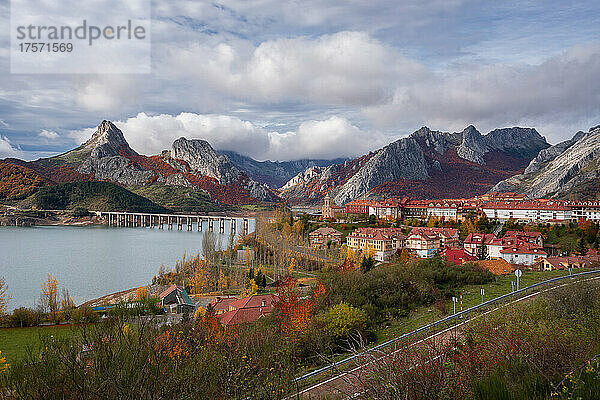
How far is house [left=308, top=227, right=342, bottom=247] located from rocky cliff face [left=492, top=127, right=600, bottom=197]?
50767 millimetres

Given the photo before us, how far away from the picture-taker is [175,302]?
78.9 ft

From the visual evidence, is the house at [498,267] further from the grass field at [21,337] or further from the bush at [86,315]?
the bush at [86,315]

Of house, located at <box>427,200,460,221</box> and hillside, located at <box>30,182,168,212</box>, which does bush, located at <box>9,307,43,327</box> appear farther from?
hillside, located at <box>30,182,168,212</box>

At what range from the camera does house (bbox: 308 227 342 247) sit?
40787 mm

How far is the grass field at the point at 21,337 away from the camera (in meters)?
16.0

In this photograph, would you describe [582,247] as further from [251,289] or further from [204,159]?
[204,159]

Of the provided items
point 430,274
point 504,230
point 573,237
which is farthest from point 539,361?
point 504,230

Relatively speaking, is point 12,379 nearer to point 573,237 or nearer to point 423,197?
point 573,237

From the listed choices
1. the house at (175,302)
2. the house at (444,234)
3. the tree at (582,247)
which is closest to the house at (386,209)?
the house at (444,234)

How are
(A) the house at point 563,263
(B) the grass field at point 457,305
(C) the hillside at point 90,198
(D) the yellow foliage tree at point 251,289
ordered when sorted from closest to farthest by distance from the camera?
(B) the grass field at point 457,305
(A) the house at point 563,263
(D) the yellow foliage tree at point 251,289
(C) the hillside at point 90,198

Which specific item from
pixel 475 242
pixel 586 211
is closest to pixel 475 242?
pixel 475 242

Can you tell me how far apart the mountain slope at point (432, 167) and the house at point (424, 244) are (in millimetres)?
70621

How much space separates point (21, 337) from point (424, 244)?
95.2 feet

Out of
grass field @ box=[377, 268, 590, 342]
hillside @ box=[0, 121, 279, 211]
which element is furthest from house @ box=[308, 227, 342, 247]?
hillside @ box=[0, 121, 279, 211]
